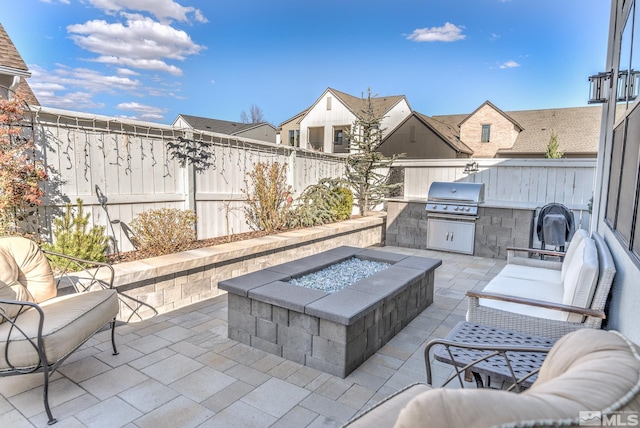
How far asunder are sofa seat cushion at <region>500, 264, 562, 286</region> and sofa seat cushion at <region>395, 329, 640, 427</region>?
3074 millimetres

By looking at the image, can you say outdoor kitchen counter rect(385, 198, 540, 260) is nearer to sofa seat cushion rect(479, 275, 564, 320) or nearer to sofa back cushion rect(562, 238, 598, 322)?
sofa seat cushion rect(479, 275, 564, 320)

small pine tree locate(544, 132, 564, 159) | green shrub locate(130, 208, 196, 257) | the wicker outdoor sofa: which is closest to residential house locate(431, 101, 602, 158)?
small pine tree locate(544, 132, 564, 159)

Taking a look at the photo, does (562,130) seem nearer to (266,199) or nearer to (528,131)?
(528,131)

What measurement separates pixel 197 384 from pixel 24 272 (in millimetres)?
1511

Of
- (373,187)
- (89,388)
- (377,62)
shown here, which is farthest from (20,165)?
(377,62)

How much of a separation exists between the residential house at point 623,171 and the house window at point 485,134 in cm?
1660

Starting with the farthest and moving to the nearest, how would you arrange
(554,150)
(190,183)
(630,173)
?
(554,150), (190,183), (630,173)

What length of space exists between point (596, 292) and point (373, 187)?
19.7 ft

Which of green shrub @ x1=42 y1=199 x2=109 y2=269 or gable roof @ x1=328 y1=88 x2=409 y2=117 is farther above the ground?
gable roof @ x1=328 y1=88 x2=409 y2=117

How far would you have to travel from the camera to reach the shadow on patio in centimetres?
210

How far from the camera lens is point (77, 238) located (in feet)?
11.3

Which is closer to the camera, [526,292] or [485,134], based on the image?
[526,292]

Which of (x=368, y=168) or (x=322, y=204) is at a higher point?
(x=368, y=168)

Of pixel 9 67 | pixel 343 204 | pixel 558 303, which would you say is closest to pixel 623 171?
pixel 558 303
